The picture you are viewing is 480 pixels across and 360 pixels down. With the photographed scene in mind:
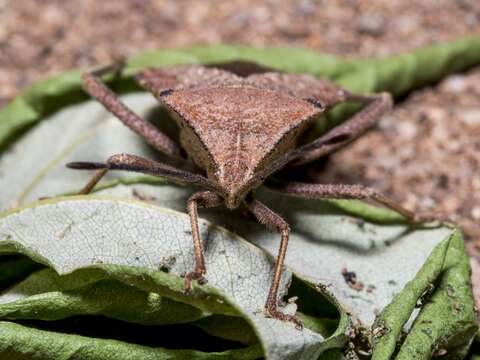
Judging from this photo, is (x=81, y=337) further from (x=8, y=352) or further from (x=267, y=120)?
(x=267, y=120)

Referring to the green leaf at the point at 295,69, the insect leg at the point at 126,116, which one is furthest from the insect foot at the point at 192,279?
the green leaf at the point at 295,69

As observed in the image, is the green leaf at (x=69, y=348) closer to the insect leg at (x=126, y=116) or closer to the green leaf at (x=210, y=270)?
the green leaf at (x=210, y=270)

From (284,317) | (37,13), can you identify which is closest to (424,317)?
(284,317)

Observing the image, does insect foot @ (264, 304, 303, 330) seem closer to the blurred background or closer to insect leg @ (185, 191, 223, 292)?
insect leg @ (185, 191, 223, 292)

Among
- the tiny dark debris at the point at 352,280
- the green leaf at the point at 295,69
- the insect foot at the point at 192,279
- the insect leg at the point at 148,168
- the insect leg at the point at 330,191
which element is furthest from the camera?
the green leaf at the point at 295,69

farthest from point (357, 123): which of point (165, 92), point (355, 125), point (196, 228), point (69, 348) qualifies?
point (69, 348)

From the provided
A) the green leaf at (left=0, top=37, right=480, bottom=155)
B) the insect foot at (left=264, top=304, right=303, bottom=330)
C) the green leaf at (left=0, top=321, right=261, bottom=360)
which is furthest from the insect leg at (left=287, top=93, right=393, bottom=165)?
the green leaf at (left=0, top=321, right=261, bottom=360)
